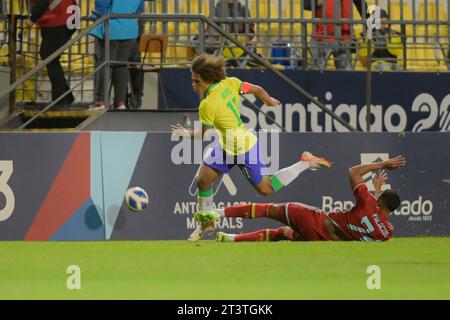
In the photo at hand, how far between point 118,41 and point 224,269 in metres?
6.89

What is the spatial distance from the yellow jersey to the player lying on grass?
29.5 inches

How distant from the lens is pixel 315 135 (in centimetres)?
1719

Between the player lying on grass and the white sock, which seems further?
the white sock

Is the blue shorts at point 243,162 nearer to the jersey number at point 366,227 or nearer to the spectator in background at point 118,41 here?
the jersey number at point 366,227

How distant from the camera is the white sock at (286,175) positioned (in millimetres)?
15820

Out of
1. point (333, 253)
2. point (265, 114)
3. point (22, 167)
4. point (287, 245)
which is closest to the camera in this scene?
point (333, 253)

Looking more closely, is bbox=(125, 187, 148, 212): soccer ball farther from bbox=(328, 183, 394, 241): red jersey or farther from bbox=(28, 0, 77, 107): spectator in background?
bbox=(28, 0, 77, 107): spectator in background

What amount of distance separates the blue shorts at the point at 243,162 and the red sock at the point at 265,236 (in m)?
0.63

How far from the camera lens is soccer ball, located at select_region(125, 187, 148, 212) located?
54.2ft

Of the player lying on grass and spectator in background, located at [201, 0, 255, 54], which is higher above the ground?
spectator in background, located at [201, 0, 255, 54]

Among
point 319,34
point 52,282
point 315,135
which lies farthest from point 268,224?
point 52,282

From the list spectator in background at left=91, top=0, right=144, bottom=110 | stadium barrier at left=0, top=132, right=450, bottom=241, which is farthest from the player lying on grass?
spectator in background at left=91, top=0, right=144, bottom=110
